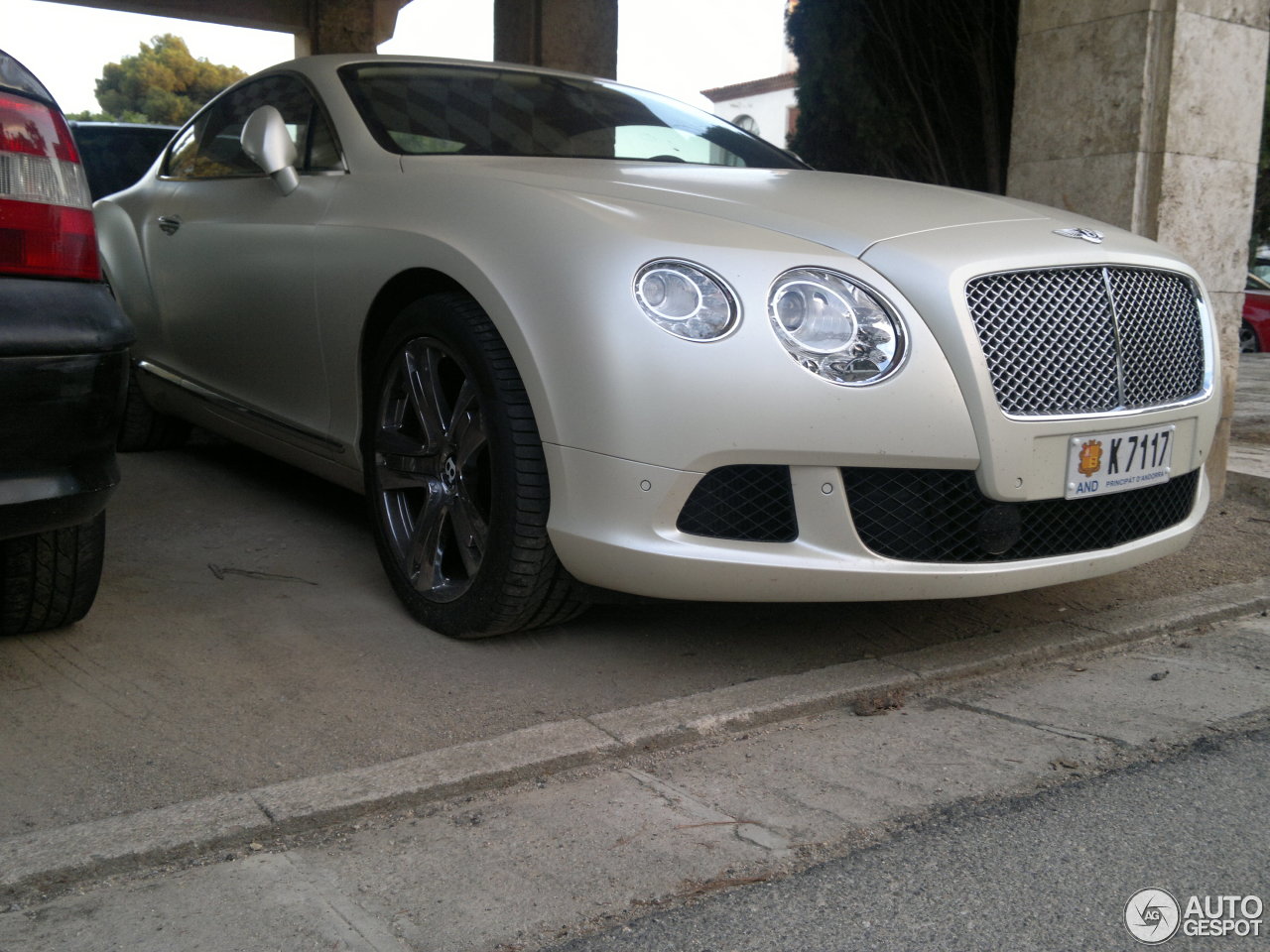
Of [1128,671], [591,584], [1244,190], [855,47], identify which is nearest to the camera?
[591,584]

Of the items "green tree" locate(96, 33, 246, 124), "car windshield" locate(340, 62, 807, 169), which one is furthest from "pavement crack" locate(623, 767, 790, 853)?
"green tree" locate(96, 33, 246, 124)

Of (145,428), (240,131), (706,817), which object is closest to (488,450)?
(706,817)

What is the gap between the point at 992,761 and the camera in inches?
96.0

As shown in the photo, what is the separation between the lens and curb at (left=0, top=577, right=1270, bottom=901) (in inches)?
77.9

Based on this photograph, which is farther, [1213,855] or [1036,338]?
[1036,338]

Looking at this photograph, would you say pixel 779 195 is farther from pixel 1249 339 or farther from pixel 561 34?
pixel 1249 339

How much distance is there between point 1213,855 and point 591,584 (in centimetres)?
132

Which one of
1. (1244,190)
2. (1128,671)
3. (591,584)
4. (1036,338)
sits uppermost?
(1244,190)

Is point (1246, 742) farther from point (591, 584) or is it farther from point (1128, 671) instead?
point (591, 584)

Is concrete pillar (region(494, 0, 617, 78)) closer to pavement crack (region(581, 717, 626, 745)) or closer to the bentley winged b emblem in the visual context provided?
the bentley winged b emblem

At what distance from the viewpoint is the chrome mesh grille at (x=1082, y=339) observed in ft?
8.73

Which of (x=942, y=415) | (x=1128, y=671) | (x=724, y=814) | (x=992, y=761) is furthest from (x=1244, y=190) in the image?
(x=724, y=814)

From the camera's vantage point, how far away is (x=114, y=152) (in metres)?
6.67

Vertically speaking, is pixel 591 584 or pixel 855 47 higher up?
pixel 855 47
